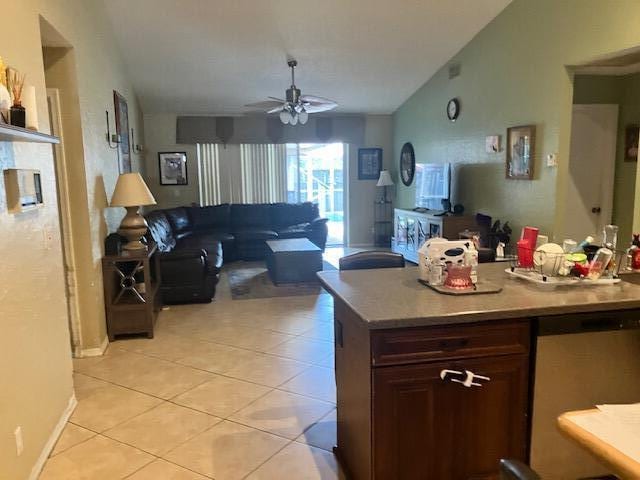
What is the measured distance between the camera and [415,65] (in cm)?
688

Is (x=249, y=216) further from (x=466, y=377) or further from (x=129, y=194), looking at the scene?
(x=466, y=377)

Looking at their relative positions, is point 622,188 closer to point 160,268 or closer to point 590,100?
point 590,100

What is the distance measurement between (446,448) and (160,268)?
3939 mm

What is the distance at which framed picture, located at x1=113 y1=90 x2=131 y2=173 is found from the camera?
539 centimetres

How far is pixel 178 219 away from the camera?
7.75m

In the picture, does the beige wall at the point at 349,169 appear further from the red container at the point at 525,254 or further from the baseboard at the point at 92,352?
the red container at the point at 525,254

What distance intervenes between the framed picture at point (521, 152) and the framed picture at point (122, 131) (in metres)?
4.38

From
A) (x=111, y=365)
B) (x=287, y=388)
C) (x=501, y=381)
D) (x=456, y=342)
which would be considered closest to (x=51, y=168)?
(x=111, y=365)

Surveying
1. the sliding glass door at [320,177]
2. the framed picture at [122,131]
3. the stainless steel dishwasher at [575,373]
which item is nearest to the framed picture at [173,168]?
the sliding glass door at [320,177]

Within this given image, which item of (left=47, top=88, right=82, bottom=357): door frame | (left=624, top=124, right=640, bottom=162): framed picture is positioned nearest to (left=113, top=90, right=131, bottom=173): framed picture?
(left=47, top=88, right=82, bottom=357): door frame

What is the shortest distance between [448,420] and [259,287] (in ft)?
14.4

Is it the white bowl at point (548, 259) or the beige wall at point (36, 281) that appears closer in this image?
the beige wall at point (36, 281)

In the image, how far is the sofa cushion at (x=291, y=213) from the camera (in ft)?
28.0

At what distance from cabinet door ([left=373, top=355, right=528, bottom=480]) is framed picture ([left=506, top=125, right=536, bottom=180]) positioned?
12.3 feet
